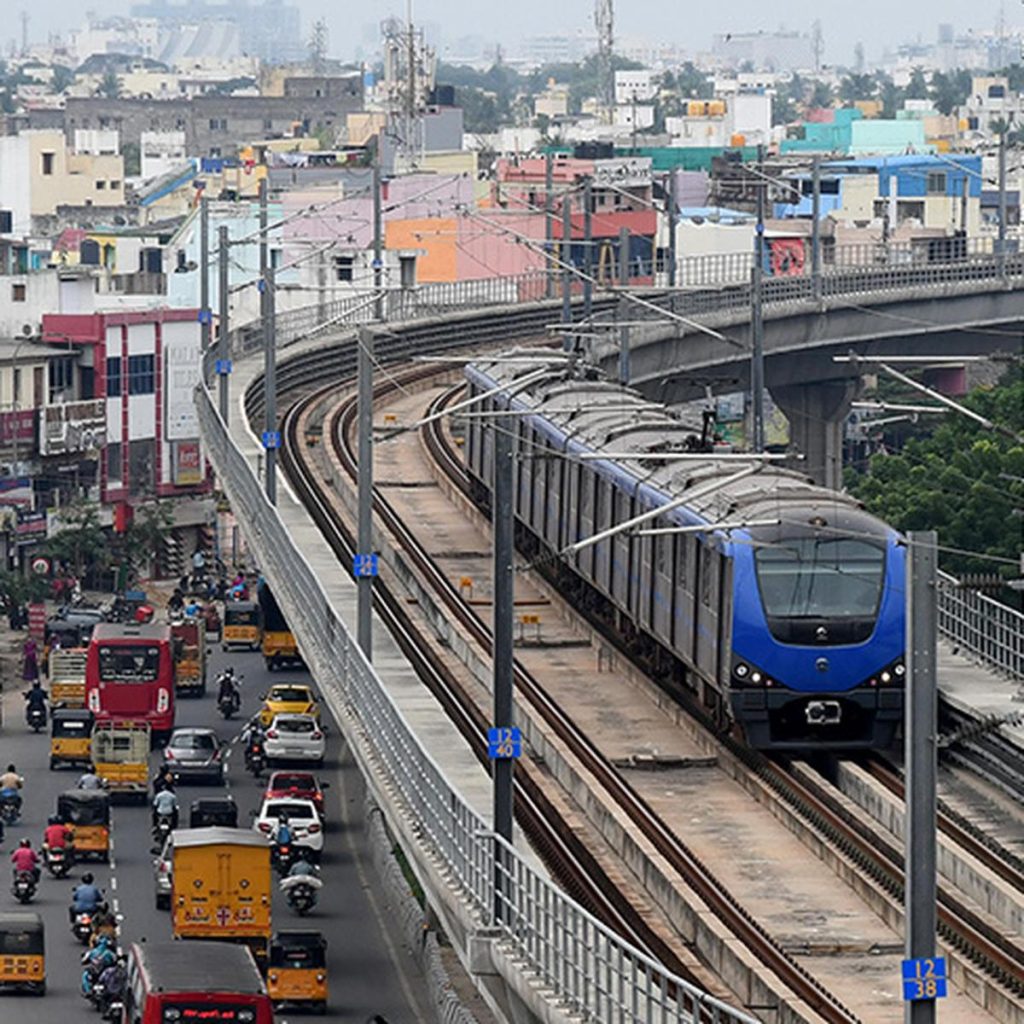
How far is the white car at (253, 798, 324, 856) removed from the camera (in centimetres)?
5766

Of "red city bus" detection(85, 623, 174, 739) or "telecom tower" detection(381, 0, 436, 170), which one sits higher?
"telecom tower" detection(381, 0, 436, 170)

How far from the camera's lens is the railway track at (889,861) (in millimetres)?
31109

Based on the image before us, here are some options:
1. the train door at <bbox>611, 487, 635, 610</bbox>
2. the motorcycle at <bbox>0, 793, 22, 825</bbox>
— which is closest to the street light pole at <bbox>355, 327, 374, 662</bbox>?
the train door at <bbox>611, 487, 635, 610</bbox>

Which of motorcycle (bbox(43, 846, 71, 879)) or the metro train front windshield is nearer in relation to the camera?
the metro train front windshield

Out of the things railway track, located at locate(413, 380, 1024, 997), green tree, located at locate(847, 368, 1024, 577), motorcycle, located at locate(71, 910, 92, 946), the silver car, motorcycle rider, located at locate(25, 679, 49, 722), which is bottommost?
motorcycle rider, located at locate(25, 679, 49, 722)

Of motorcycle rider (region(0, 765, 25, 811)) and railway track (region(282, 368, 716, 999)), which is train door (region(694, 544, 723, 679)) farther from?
motorcycle rider (region(0, 765, 25, 811))

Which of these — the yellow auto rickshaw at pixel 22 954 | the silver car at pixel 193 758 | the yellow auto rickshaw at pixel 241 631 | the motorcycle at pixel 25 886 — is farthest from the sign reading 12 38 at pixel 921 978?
the yellow auto rickshaw at pixel 241 631

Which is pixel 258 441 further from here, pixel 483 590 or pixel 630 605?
pixel 630 605

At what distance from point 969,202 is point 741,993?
427 ft

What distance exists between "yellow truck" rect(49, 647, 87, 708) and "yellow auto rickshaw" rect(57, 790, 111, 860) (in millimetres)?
13828

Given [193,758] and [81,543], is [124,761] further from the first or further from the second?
[81,543]

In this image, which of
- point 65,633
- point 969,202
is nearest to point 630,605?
point 65,633

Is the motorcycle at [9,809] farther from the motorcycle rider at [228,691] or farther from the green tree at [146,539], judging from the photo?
the green tree at [146,539]

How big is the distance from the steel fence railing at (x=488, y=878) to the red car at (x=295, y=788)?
7375 mm
